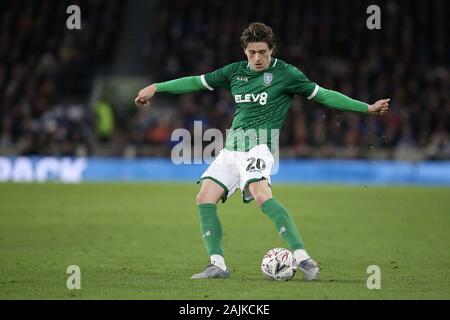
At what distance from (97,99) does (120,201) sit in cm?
1111

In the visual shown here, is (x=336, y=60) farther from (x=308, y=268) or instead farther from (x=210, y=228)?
(x=308, y=268)

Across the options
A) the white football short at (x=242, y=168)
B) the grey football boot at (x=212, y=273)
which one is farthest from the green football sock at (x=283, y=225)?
the grey football boot at (x=212, y=273)

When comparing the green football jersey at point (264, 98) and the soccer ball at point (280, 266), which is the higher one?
the green football jersey at point (264, 98)

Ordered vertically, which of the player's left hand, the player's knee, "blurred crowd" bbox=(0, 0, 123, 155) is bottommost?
the player's knee

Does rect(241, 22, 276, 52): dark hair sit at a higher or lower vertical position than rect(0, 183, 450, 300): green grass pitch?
higher

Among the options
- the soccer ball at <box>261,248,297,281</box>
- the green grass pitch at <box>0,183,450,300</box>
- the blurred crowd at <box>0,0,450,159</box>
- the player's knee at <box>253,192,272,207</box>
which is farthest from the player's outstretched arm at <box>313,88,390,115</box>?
the blurred crowd at <box>0,0,450,159</box>

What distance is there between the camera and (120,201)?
1798 cm

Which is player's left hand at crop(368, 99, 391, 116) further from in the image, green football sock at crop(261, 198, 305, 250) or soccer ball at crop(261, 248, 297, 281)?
soccer ball at crop(261, 248, 297, 281)

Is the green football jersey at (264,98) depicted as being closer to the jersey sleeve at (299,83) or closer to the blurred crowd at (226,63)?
the jersey sleeve at (299,83)

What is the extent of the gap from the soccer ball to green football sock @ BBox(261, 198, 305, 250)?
12 cm

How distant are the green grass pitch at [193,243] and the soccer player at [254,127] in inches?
23.2

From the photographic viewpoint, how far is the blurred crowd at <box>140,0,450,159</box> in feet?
82.5

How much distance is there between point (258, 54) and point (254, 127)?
69 cm

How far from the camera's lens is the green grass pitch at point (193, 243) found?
25.0 feet
